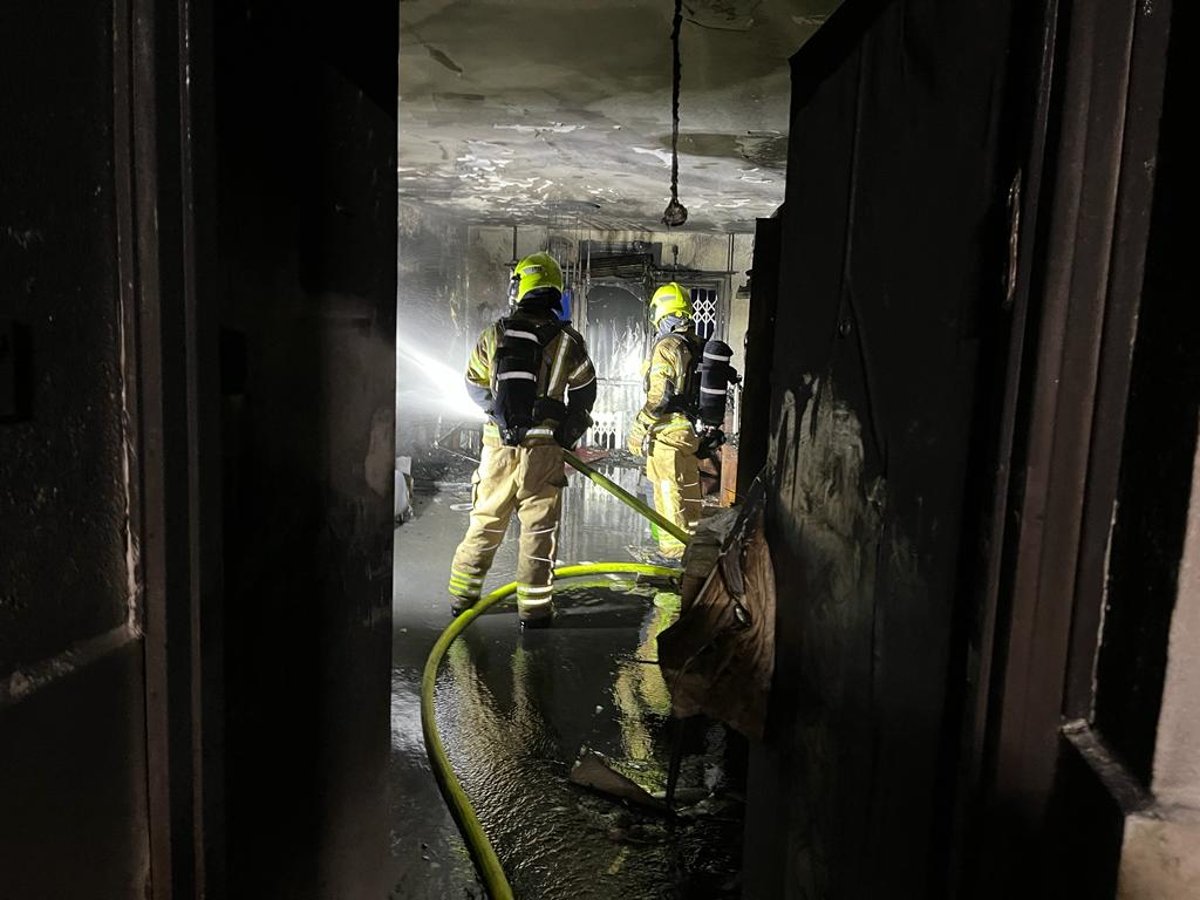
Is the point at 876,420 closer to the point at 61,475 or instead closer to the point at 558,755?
the point at 61,475

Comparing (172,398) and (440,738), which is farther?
(440,738)

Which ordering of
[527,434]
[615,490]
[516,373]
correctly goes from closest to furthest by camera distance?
[516,373] → [527,434] → [615,490]

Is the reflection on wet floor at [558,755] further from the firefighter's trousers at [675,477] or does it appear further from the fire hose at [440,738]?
the firefighter's trousers at [675,477]

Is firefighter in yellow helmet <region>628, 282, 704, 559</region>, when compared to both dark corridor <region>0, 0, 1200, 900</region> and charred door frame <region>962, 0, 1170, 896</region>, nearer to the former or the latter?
dark corridor <region>0, 0, 1200, 900</region>

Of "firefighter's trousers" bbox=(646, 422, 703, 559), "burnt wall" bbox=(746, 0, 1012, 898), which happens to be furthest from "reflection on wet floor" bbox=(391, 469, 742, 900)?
"firefighter's trousers" bbox=(646, 422, 703, 559)

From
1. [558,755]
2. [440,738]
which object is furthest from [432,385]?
[558,755]

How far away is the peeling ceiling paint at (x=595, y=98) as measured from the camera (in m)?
3.29

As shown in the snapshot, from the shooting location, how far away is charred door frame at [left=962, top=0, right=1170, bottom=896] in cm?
86

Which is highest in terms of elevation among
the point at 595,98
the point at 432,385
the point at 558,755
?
the point at 595,98

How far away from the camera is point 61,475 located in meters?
0.92

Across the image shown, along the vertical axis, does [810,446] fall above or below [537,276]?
below

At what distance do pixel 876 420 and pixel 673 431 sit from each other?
463 cm

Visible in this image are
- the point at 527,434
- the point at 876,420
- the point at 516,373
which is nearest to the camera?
the point at 876,420

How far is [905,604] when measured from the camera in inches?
48.0
